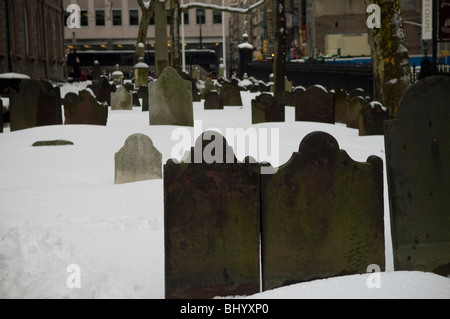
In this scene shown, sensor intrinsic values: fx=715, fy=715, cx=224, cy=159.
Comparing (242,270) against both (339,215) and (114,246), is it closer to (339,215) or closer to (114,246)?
(339,215)

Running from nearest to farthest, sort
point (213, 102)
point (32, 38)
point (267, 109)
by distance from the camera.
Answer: point (267, 109) < point (213, 102) < point (32, 38)

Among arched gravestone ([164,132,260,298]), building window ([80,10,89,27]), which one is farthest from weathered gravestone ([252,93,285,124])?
building window ([80,10,89,27])

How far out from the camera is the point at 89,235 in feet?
20.1

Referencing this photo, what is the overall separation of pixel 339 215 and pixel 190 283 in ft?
3.55

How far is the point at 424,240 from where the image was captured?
4938 mm

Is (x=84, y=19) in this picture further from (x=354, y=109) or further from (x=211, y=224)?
(x=211, y=224)

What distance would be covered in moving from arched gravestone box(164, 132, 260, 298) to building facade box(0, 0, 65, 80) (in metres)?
26.5

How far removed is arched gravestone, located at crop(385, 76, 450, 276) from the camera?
4836 mm

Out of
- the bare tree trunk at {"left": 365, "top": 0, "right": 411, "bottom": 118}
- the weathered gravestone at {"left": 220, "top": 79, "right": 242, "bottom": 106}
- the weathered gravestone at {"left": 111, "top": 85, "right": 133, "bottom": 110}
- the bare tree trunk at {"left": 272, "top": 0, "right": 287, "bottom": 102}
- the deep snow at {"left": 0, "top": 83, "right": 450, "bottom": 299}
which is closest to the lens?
the deep snow at {"left": 0, "top": 83, "right": 450, "bottom": 299}

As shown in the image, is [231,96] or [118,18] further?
[118,18]

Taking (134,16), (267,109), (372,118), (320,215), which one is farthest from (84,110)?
(134,16)

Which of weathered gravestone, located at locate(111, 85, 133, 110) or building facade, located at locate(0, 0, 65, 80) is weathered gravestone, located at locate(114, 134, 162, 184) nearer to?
weathered gravestone, located at locate(111, 85, 133, 110)

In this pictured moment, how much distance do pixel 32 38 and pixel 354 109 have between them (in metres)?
25.8
